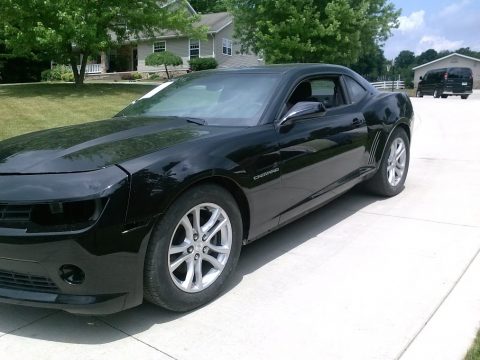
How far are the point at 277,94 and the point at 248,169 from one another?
0.87 m

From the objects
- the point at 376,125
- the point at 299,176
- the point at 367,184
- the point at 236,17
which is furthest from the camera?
the point at 236,17

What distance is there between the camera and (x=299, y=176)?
3.97 m

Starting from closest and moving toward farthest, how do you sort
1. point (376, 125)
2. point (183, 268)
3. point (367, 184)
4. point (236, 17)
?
point (183, 268) < point (376, 125) < point (367, 184) < point (236, 17)

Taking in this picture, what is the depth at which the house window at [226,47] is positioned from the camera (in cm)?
3878

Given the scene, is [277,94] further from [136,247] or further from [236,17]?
[236,17]

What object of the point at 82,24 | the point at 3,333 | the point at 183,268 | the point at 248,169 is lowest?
the point at 3,333

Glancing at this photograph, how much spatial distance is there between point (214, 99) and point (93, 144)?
1.31m

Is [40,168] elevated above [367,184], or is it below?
above

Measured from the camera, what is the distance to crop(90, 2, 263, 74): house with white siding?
37500 mm

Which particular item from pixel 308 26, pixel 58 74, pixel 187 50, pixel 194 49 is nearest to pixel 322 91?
pixel 308 26

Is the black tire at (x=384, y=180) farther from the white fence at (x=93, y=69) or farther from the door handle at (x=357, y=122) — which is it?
the white fence at (x=93, y=69)

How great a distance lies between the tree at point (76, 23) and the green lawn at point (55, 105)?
1398mm

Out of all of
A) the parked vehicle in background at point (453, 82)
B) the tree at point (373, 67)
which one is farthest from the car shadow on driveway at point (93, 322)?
the tree at point (373, 67)

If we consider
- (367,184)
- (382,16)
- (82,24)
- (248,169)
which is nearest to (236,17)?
(382,16)
